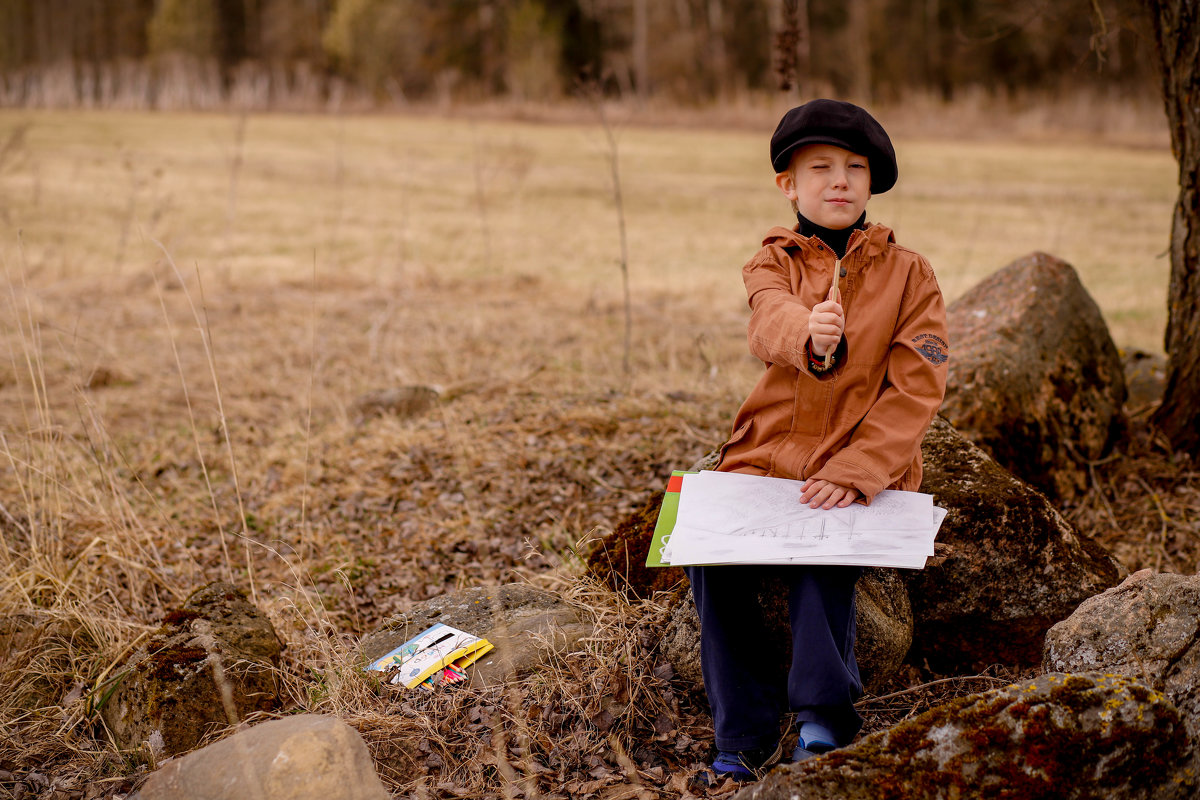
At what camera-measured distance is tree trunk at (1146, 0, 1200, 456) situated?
13.8ft

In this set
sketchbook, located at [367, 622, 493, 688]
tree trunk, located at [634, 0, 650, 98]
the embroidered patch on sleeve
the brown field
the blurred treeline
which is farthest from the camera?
tree trunk, located at [634, 0, 650, 98]

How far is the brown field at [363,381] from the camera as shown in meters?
3.40

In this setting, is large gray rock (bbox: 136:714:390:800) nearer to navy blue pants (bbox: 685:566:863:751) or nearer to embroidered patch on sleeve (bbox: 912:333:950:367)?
navy blue pants (bbox: 685:566:863:751)

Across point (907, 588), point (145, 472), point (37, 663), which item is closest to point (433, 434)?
point (145, 472)

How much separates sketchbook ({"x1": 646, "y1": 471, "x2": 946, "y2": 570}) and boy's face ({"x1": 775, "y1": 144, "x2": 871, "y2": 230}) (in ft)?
2.40

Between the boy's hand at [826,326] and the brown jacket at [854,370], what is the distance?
0.26 ft

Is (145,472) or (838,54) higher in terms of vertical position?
(838,54)

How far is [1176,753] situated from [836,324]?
3.80 ft

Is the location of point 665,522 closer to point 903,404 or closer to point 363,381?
point 903,404

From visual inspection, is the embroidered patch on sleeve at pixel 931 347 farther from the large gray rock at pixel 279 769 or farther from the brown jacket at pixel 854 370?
the large gray rock at pixel 279 769

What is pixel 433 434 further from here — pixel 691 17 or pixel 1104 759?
pixel 691 17

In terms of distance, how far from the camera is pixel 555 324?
8.62m

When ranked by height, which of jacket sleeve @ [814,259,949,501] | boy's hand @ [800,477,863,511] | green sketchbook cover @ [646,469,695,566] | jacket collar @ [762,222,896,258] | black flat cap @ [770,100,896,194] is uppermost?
black flat cap @ [770,100,896,194]

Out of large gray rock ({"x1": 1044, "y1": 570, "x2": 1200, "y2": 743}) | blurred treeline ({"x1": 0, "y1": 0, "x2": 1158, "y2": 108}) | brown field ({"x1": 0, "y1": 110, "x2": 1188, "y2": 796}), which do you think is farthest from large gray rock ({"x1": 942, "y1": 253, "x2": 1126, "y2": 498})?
blurred treeline ({"x1": 0, "y1": 0, "x2": 1158, "y2": 108})
